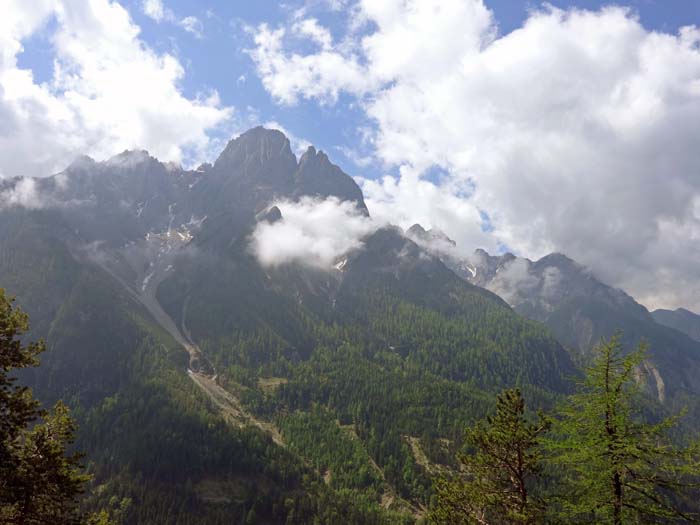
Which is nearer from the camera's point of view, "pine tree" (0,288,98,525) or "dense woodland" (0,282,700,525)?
"dense woodland" (0,282,700,525)

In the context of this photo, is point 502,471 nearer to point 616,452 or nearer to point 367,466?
point 616,452

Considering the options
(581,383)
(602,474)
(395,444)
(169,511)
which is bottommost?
(169,511)

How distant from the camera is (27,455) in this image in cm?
2291

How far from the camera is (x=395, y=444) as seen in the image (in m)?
190

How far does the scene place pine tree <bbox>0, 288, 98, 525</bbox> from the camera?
71.2 feet

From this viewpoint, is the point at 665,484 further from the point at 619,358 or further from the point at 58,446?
the point at 58,446

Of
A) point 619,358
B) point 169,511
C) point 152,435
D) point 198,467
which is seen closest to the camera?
point 619,358

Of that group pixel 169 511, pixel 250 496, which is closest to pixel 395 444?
pixel 250 496

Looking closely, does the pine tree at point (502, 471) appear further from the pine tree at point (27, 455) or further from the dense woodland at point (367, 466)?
the pine tree at point (27, 455)

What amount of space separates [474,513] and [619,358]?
41.5 feet

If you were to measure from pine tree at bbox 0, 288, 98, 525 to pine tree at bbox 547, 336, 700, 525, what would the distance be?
24354 mm

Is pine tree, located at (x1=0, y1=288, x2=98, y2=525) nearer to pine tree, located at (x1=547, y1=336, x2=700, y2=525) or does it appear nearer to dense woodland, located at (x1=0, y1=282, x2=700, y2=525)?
dense woodland, located at (x1=0, y1=282, x2=700, y2=525)

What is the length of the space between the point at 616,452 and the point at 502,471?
343 inches

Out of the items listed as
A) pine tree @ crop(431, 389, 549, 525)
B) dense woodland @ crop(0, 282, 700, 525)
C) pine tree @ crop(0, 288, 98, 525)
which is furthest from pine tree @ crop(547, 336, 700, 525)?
pine tree @ crop(0, 288, 98, 525)
